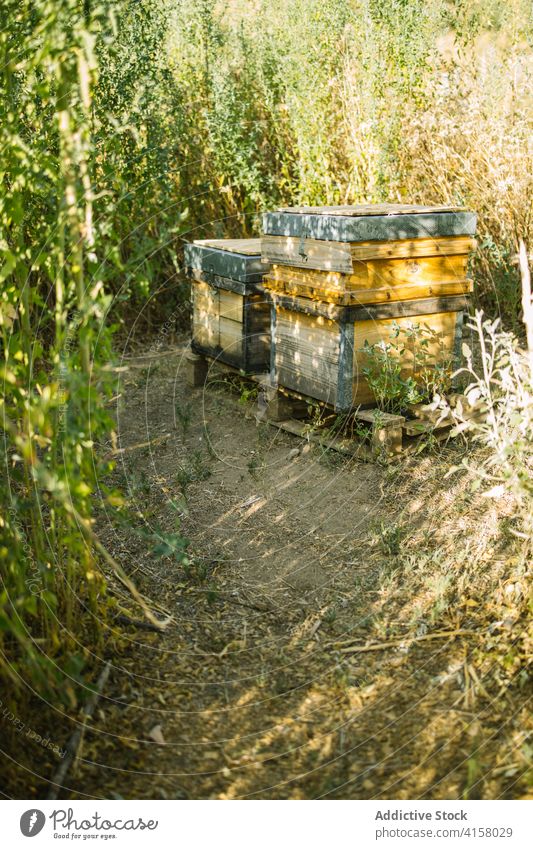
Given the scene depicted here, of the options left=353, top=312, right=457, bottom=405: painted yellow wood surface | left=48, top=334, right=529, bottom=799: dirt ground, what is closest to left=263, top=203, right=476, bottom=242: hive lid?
left=353, top=312, right=457, bottom=405: painted yellow wood surface

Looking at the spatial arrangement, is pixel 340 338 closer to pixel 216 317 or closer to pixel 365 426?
pixel 365 426

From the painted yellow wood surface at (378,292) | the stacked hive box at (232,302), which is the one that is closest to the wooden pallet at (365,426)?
the stacked hive box at (232,302)

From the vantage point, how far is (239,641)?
3164mm

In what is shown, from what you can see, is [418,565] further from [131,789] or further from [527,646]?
[131,789]

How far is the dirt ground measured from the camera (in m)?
2.44

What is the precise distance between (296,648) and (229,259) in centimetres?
310

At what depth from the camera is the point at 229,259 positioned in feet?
17.8

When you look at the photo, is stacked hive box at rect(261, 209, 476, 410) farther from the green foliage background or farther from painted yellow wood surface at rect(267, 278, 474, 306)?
the green foliage background

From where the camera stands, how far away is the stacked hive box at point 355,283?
4352mm

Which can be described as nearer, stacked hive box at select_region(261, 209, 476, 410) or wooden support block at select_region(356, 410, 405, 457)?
stacked hive box at select_region(261, 209, 476, 410)

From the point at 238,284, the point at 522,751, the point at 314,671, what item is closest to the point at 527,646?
the point at 522,751

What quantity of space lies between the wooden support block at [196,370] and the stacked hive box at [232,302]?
0.18 m
